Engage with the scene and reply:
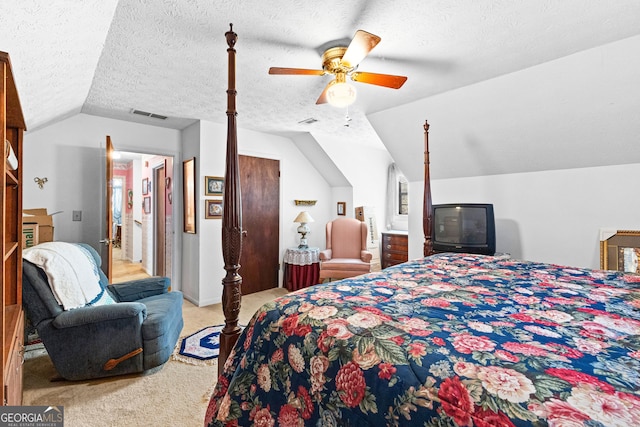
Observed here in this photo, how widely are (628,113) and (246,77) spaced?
315cm

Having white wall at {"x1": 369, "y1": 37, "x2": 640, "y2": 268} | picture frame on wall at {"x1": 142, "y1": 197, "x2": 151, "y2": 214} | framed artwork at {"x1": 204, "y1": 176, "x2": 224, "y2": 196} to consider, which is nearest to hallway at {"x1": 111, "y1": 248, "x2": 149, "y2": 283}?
picture frame on wall at {"x1": 142, "y1": 197, "x2": 151, "y2": 214}

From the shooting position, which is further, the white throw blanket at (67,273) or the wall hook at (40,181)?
the wall hook at (40,181)

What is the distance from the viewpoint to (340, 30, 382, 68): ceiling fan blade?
1.67m

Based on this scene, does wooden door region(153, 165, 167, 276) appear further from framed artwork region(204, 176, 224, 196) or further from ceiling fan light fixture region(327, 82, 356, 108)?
ceiling fan light fixture region(327, 82, 356, 108)

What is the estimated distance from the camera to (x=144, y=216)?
19.5 ft

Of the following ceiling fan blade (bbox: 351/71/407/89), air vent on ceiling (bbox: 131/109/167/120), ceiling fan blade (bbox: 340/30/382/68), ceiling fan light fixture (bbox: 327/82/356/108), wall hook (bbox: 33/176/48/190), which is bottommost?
wall hook (bbox: 33/176/48/190)

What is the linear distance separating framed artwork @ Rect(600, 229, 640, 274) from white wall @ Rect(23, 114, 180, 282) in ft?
17.0

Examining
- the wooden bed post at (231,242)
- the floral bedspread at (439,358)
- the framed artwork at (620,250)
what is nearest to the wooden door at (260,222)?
the wooden bed post at (231,242)

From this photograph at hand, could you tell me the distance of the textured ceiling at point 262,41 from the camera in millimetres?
1612

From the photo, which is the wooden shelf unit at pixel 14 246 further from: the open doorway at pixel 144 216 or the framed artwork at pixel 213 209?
the open doorway at pixel 144 216

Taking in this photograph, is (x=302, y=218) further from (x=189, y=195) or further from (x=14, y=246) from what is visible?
(x=14, y=246)

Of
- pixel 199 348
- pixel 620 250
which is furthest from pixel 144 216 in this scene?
pixel 620 250

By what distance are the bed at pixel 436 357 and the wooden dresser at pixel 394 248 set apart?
3596 mm

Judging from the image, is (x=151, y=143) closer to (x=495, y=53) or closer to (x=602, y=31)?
(x=495, y=53)
